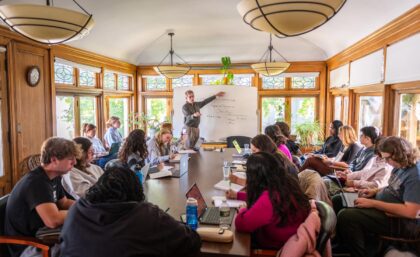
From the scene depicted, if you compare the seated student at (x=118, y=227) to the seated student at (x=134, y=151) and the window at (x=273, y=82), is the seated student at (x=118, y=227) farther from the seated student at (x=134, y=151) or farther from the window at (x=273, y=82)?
the window at (x=273, y=82)

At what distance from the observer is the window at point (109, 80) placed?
6.66 m

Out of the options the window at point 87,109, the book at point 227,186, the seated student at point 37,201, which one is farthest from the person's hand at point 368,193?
the window at point 87,109

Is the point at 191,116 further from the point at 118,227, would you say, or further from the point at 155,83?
the point at 118,227

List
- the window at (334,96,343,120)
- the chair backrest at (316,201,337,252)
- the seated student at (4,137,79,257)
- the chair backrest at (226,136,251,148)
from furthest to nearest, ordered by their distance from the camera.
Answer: the window at (334,96,343,120) → the chair backrest at (226,136,251,148) → the seated student at (4,137,79,257) → the chair backrest at (316,201,337,252)

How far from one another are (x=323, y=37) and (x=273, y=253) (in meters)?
5.29

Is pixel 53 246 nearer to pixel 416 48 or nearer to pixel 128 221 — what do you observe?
pixel 128 221

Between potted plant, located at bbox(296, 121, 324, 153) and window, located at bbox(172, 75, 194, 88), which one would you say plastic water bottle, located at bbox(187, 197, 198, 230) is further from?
window, located at bbox(172, 75, 194, 88)

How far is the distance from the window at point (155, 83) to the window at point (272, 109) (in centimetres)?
253

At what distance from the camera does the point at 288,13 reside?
160cm

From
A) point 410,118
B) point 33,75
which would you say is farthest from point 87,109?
point 410,118

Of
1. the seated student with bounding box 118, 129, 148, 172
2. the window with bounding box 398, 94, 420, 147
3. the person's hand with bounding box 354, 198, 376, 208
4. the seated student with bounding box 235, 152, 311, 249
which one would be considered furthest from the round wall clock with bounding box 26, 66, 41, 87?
the window with bounding box 398, 94, 420, 147

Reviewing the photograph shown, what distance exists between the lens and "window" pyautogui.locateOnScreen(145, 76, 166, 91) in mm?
7871

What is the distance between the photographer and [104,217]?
4.32 feet

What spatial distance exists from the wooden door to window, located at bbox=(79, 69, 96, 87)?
6.35ft
